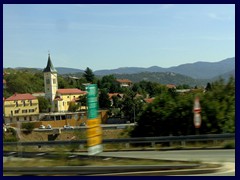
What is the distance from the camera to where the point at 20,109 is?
3316 cm

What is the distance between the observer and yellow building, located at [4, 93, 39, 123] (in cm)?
3095

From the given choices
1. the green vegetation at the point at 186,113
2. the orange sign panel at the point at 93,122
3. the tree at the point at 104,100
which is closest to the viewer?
the orange sign panel at the point at 93,122

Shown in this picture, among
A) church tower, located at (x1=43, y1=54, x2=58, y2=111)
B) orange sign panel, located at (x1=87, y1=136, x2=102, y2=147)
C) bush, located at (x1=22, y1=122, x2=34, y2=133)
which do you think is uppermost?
church tower, located at (x1=43, y1=54, x2=58, y2=111)

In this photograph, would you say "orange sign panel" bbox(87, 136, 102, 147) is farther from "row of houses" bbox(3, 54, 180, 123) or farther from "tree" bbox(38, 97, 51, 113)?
"tree" bbox(38, 97, 51, 113)

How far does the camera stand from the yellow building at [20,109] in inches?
1219

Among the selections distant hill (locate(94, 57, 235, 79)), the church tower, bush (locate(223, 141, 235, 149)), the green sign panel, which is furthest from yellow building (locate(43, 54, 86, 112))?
the green sign panel

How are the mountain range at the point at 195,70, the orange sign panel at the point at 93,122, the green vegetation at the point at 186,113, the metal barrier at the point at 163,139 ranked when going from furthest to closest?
the mountain range at the point at 195,70
the green vegetation at the point at 186,113
the metal barrier at the point at 163,139
the orange sign panel at the point at 93,122

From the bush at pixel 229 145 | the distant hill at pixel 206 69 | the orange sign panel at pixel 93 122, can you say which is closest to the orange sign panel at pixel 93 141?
the orange sign panel at pixel 93 122

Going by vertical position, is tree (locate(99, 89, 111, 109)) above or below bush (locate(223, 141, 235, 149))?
above

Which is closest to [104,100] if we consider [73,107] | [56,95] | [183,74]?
[73,107]

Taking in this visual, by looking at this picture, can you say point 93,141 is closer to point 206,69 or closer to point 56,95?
point 56,95

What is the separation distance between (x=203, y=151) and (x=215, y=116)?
4040 millimetres

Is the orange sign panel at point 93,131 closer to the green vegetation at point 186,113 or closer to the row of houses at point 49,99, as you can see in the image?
the green vegetation at point 186,113
